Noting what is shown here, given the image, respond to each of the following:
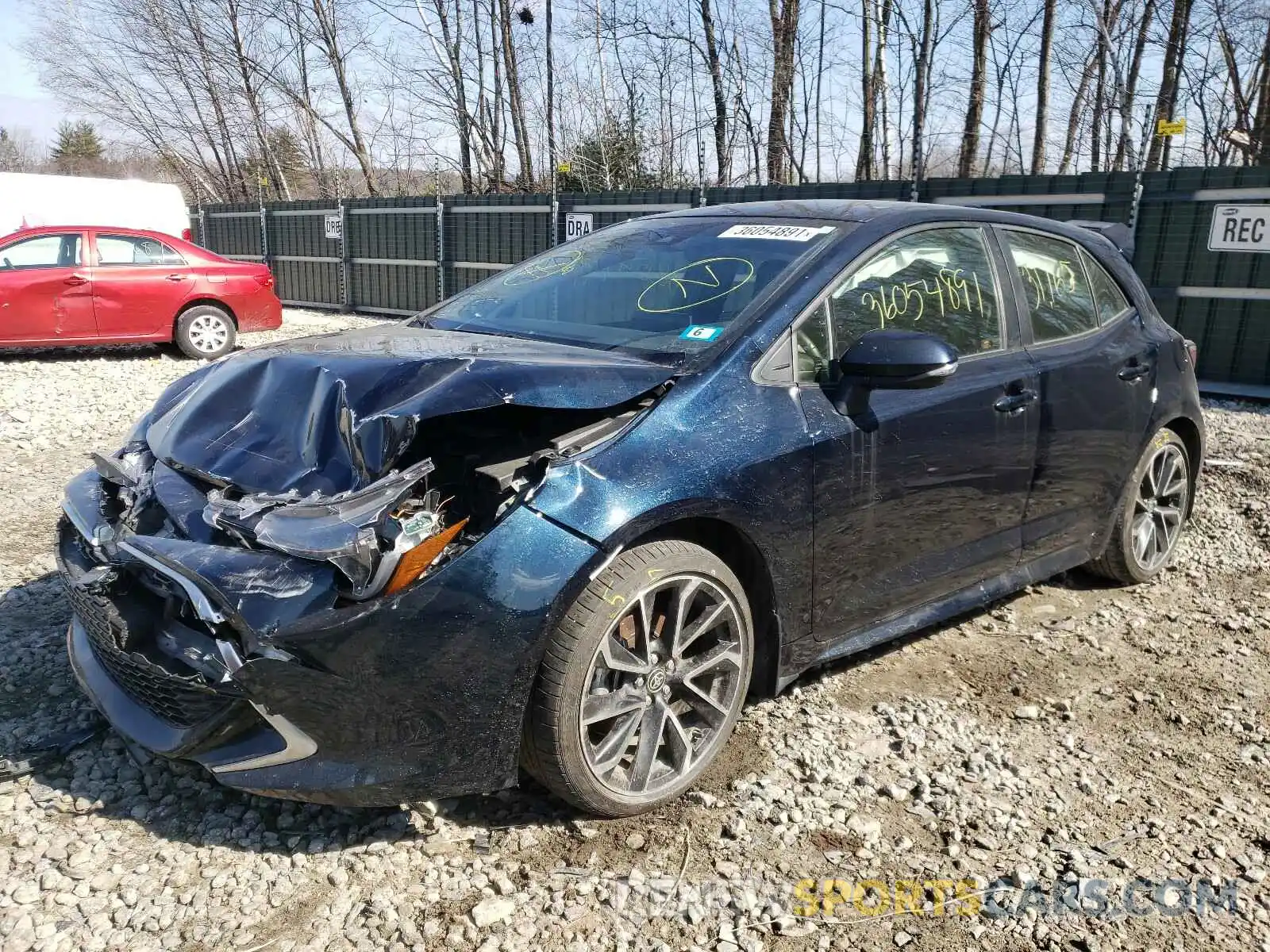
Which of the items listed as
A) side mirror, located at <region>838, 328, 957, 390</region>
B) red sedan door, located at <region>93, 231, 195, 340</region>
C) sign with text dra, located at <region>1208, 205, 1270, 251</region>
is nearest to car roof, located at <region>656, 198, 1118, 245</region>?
side mirror, located at <region>838, 328, 957, 390</region>

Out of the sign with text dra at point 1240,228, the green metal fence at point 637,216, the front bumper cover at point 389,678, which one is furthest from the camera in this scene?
the green metal fence at point 637,216

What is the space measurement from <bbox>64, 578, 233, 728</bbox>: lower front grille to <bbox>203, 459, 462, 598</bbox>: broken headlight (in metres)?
0.37

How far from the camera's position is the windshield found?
10.2 ft

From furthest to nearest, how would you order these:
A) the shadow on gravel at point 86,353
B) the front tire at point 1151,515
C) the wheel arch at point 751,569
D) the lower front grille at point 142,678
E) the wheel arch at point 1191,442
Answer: the shadow on gravel at point 86,353 < the wheel arch at point 1191,442 < the front tire at point 1151,515 < the wheel arch at point 751,569 < the lower front grille at point 142,678

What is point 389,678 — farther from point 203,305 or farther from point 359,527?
point 203,305

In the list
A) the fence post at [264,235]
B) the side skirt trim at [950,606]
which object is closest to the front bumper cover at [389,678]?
the side skirt trim at [950,606]

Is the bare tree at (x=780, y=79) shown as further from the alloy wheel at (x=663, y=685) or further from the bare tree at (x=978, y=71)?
the alloy wheel at (x=663, y=685)

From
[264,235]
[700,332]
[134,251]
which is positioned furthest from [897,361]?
[264,235]

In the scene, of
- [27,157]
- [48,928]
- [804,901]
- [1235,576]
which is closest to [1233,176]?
[1235,576]

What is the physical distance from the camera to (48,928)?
2.22 meters

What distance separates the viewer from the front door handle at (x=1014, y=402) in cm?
348

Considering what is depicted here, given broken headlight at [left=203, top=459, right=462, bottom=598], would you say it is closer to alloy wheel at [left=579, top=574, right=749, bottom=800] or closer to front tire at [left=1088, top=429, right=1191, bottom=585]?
alloy wheel at [left=579, top=574, right=749, bottom=800]

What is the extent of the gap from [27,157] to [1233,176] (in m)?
60.8

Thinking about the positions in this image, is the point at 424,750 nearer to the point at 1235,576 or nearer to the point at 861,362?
the point at 861,362
